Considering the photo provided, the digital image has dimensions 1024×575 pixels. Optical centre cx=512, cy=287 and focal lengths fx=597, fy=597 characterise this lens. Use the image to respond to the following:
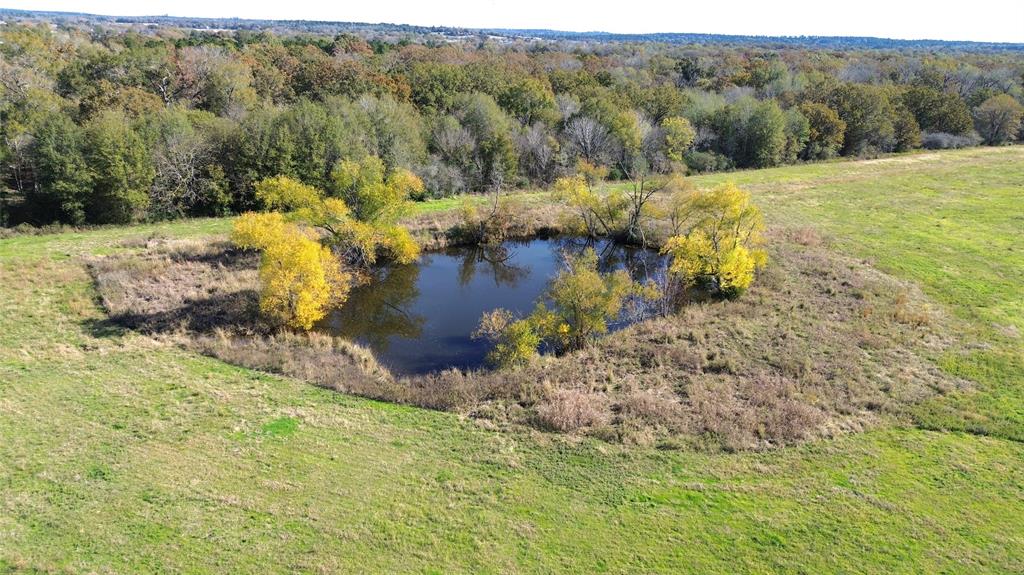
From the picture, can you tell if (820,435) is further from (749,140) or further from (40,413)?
(749,140)

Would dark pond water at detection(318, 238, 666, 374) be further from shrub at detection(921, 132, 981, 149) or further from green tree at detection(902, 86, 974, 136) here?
green tree at detection(902, 86, 974, 136)

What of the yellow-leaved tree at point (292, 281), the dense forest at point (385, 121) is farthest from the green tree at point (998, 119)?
the yellow-leaved tree at point (292, 281)

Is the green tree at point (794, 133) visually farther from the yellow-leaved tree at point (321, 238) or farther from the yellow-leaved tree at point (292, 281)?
the yellow-leaved tree at point (292, 281)

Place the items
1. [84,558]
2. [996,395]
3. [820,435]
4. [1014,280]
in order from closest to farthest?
[84,558] → [820,435] → [996,395] → [1014,280]

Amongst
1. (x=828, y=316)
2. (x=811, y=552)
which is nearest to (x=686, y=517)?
(x=811, y=552)

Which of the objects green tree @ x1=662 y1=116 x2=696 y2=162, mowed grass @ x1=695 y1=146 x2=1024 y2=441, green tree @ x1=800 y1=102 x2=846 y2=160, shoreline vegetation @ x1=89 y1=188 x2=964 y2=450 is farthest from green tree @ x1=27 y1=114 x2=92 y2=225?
green tree @ x1=800 y1=102 x2=846 y2=160

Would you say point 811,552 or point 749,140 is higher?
point 749,140

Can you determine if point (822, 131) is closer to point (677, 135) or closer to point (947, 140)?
point (947, 140)
